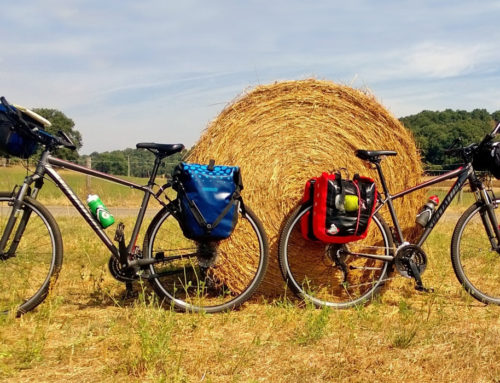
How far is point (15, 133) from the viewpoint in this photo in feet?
12.5

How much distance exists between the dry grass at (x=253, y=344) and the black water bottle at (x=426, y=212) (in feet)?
2.33

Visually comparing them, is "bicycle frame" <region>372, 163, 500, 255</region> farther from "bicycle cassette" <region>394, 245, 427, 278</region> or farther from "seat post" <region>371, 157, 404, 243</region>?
"bicycle cassette" <region>394, 245, 427, 278</region>

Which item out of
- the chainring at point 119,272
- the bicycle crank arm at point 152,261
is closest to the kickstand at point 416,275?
the bicycle crank arm at point 152,261

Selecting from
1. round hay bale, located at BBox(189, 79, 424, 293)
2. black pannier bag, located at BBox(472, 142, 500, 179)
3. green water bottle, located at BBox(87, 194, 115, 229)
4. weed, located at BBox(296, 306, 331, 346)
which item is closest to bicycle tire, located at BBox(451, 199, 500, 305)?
black pannier bag, located at BBox(472, 142, 500, 179)

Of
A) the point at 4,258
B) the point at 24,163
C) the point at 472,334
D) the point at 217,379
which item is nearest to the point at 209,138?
the point at 24,163

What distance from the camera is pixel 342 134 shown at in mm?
4672

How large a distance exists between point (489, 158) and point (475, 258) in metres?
0.97

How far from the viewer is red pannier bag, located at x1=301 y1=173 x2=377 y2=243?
13.4 ft

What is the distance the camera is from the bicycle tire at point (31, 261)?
152 inches

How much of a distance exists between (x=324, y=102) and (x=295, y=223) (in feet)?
3.90

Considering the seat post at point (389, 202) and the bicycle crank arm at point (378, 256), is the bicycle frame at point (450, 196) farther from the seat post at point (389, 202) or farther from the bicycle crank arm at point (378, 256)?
the bicycle crank arm at point (378, 256)

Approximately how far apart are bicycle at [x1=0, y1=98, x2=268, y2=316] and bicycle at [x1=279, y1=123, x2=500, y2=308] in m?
0.45

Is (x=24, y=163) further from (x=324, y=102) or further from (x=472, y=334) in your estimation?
(x=472, y=334)

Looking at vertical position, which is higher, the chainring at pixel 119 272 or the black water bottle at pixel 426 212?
the black water bottle at pixel 426 212
